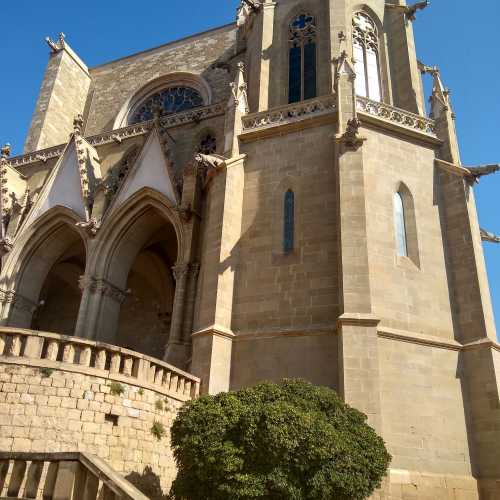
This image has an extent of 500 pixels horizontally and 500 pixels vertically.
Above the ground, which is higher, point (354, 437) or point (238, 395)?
point (238, 395)

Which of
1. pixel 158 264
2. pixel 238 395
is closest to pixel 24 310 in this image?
pixel 158 264

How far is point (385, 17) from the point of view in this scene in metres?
17.4

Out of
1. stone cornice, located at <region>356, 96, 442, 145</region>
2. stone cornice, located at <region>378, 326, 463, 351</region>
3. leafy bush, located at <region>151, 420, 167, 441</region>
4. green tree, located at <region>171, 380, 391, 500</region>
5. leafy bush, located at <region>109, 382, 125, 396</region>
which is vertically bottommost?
green tree, located at <region>171, 380, 391, 500</region>

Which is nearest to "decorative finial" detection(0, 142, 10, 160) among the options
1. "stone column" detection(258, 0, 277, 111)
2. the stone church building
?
the stone church building

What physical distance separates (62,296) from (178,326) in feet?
29.1

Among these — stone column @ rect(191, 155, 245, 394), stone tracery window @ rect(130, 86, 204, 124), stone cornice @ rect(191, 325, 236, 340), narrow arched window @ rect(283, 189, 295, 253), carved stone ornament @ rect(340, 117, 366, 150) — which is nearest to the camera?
stone column @ rect(191, 155, 245, 394)

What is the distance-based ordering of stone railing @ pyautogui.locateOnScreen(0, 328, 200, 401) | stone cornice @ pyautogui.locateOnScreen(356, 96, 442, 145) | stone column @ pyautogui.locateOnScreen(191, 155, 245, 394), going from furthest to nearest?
stone cornice @ pyautogui.locateOnScreen(356, 96, 442, 145)
stone column @ pyautogui.locateOnScreen(191, 155, 245, 394)
stone railing @ pyautogui.locateOnScreen(0, 328, 200, 401)

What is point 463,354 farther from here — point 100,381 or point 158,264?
point 158,264

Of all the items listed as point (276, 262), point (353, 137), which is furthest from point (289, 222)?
point (353, 137)

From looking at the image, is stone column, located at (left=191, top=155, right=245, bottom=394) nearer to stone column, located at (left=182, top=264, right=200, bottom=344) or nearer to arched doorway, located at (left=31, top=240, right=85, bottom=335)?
stone column, located at (left=182, top=264, right=200, bottom=344)

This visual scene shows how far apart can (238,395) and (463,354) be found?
5.34 m

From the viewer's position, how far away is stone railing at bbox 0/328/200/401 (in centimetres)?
894

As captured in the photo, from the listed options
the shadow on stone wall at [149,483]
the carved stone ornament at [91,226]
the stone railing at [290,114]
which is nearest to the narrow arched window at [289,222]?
the stone railing at [290,114]

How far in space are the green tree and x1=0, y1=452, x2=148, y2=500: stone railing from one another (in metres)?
1.52
